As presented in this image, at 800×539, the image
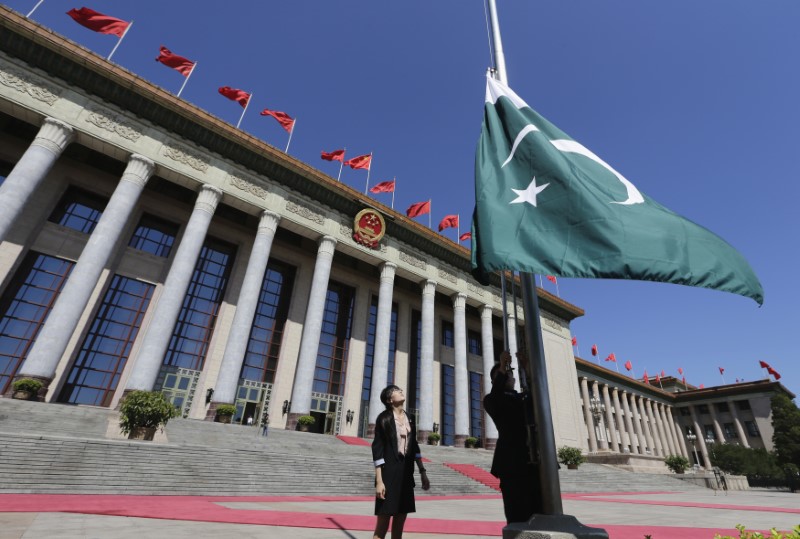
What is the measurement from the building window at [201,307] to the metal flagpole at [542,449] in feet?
73.5

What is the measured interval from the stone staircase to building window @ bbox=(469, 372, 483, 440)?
13.3m

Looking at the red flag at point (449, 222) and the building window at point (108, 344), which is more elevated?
the red flag at point (449, 222)

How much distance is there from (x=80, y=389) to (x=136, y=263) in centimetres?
673

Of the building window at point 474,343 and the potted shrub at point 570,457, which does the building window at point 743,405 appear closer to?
the building window at point 474,343

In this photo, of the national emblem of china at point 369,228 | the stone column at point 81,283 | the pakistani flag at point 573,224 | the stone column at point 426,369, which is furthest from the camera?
the national emblem of china at point 369,228

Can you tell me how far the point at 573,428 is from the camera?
35.0 metres

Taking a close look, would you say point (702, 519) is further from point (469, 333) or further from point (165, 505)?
point (469, 333)

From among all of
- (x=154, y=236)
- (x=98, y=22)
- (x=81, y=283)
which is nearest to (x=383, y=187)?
(x=154, y=236)

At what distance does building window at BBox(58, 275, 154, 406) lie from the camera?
18219 mm

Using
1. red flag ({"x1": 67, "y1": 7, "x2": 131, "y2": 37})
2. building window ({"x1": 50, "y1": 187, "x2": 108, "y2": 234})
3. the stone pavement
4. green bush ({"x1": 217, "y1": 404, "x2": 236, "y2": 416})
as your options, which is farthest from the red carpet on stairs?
red flag ({"x1": 67, "y1": 7, "x2": 131, "y2": 37})

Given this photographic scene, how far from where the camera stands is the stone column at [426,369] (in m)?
25.1

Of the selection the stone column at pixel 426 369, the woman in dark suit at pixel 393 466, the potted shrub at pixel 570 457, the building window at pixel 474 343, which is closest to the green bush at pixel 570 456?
the potted shrub at pixel 570 457

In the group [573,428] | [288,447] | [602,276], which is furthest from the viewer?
[573,428]

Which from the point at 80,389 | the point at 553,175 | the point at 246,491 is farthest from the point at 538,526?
the point at 80,389
